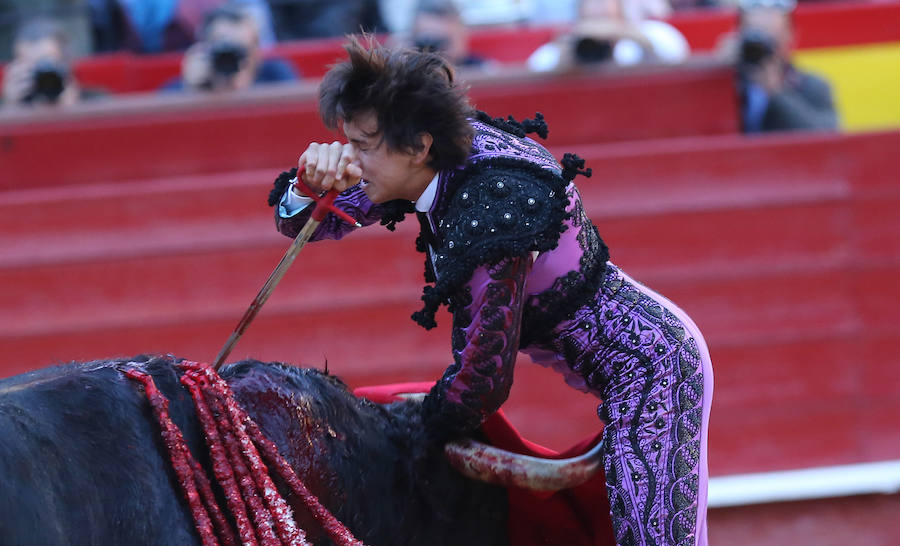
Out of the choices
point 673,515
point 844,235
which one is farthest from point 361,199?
point 844,235

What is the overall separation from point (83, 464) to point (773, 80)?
133 inches

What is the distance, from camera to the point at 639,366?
204cm

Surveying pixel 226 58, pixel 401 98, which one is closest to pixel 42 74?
pixel 226 58

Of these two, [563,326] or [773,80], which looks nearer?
[563,326]

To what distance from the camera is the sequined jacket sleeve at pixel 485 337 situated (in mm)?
1888

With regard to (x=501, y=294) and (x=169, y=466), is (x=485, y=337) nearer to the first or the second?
(x=501, y=294)

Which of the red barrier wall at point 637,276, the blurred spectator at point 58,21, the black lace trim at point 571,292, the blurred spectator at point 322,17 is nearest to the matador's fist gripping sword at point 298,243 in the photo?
the black lace trim at point 571,292

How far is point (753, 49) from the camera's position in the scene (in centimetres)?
416

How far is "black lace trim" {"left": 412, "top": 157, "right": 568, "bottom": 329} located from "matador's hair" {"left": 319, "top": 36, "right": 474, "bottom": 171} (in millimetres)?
66

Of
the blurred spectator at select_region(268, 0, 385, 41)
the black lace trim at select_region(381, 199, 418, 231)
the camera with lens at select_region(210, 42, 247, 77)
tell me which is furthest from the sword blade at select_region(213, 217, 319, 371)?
the blurred spectator at select_region(268, 0, 385, 41)

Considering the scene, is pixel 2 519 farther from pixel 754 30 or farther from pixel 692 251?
pixel 754 30

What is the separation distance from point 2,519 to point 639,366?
106 cm

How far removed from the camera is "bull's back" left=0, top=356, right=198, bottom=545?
1.50m

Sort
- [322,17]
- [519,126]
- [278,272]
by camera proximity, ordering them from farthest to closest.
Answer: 1. [322,17]
2. [519,126]
3. [278,272]
